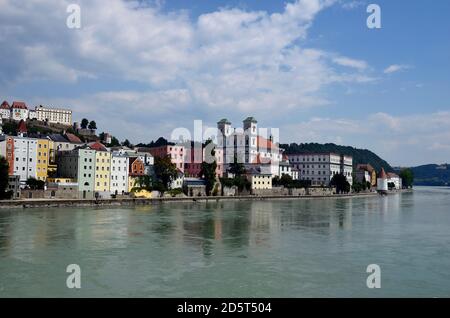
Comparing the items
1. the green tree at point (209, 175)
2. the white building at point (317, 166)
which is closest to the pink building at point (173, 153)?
the green tree at point (209, 175)

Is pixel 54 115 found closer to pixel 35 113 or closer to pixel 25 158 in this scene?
pixel 35 113

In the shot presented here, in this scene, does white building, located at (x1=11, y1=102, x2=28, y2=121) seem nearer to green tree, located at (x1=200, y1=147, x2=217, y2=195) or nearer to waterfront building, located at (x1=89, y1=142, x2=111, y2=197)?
waterfront building, located at (x1=89, y1=142, x2=111, y2=197)

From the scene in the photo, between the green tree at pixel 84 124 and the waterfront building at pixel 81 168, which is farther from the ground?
the green tree at pixel 84 124

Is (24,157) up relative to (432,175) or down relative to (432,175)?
up

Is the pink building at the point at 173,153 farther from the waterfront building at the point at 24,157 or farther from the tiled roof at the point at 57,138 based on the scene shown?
the waterfront building at the point at 24,157

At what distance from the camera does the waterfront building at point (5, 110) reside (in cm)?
5947

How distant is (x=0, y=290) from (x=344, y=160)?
6863 cm

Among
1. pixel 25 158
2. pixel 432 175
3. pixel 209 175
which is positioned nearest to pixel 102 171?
pixel 25 158

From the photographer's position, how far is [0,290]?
29.2 ft

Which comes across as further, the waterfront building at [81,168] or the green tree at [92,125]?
the green tree at [92,125]

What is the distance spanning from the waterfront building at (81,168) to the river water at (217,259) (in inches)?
601

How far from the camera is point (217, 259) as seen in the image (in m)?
12.0

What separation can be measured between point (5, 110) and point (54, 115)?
8.85 m

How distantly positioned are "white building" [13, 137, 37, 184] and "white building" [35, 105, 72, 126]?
3296 centimetres
